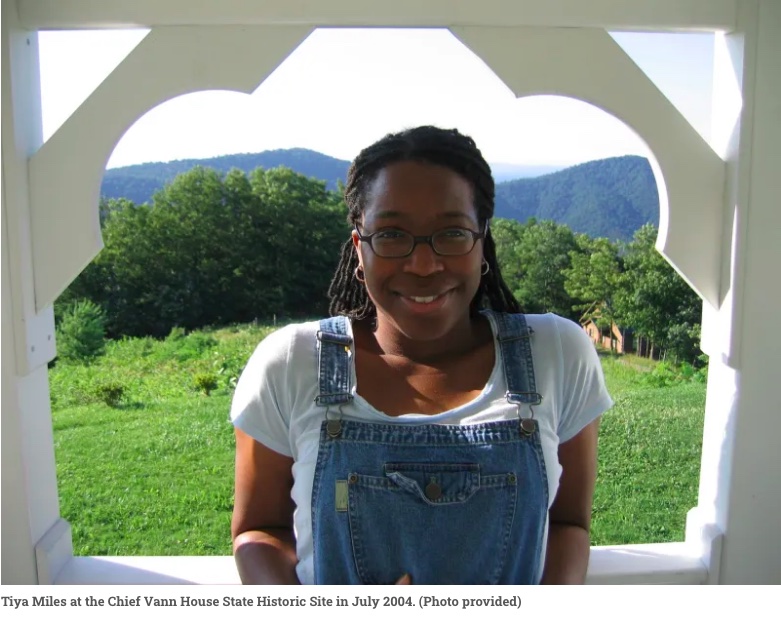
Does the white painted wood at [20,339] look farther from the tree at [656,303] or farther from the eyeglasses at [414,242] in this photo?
the tree at [656,303]

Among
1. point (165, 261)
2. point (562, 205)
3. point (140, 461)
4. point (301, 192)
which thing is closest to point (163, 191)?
point (165, 261)

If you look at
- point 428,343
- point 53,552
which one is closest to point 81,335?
point 53,552

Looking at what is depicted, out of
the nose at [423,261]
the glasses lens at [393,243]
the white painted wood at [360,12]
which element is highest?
the white painted wood at [360,12]

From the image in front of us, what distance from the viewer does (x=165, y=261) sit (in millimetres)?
4309

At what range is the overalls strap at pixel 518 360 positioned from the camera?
136 cm

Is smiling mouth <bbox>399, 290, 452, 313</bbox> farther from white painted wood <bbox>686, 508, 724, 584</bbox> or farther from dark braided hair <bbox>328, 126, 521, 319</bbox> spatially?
white painted wood <bbox>686, 508, 724, 584</bbox>

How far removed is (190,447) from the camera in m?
3.53

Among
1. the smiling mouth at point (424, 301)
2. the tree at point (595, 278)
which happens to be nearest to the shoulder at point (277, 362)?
the smiling mouth at point (424, 301)

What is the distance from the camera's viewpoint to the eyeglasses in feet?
4.44

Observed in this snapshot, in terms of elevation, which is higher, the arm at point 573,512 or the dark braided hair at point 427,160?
the dark braided hair at point 427,160

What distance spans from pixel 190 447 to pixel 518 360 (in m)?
2.55

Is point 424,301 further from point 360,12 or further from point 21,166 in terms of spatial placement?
point 21,166

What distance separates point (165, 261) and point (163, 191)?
1.39ft
